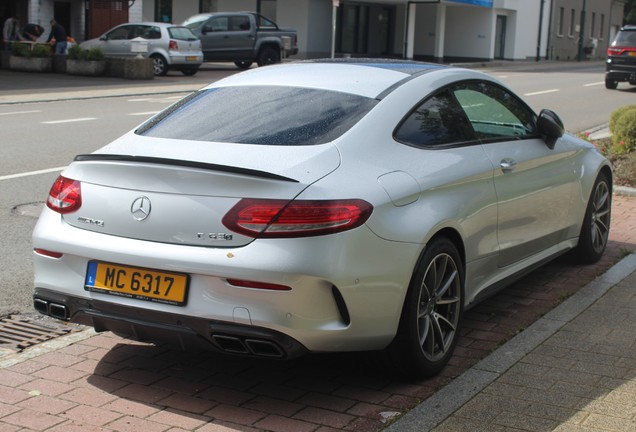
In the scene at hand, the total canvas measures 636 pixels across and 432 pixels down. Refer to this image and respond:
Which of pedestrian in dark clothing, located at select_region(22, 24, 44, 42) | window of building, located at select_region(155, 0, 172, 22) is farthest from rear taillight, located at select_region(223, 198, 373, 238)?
window of building, located at select_region(155, 0, 172, 22)

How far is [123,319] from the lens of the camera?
4438mm

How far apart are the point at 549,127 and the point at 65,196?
10.4 ft

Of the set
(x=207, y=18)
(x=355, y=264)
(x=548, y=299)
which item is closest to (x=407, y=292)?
(x=355, y=264)

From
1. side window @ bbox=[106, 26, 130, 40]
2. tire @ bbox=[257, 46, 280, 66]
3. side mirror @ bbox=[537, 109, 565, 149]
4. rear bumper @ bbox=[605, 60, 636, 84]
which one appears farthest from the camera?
tire @ bbox=[257, 46, 280, 66]

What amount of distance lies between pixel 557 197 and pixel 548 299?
0.68 m

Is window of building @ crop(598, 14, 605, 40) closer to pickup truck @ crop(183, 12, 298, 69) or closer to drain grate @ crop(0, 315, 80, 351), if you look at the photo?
pickup truck @ crop(183, 12, 298, 69)

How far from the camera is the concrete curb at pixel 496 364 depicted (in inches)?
171

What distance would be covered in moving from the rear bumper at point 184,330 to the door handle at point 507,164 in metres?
1.93

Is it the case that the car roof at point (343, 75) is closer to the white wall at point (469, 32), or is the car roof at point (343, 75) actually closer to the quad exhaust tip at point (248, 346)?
the quad exhaust tip at point (248, 346)

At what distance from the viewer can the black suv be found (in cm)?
2936

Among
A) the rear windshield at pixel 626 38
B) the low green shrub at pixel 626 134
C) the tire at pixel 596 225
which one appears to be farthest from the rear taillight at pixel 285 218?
the rear windshield at pixel 626 38

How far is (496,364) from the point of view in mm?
5074

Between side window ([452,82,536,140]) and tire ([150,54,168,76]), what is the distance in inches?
966

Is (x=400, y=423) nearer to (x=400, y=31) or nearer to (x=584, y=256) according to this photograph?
(x=584, y=256)
